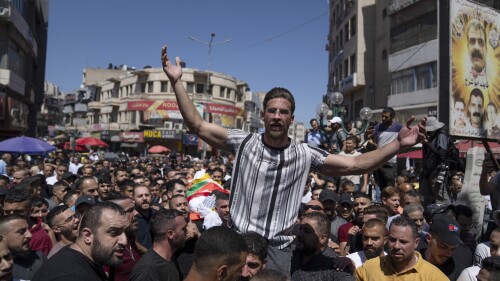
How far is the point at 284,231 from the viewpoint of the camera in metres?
2.98

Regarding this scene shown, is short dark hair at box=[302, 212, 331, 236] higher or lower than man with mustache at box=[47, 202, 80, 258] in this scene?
higher

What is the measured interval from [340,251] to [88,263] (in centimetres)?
317

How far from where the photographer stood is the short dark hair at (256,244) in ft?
9.11

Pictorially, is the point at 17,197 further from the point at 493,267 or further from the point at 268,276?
the point at 493,267

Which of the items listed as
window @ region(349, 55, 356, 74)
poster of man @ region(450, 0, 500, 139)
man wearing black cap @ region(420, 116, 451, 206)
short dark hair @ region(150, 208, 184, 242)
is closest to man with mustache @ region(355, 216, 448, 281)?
short dark hair @ region(150, 208, 184, 242)

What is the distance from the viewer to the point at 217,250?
7.98 feet

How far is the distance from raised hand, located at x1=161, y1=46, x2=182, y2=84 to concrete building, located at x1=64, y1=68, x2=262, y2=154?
43.6 metres

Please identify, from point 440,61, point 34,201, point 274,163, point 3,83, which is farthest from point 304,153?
point 3,83

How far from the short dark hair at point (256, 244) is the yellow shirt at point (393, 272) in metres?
1.37

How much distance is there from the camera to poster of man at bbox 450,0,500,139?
852 cm

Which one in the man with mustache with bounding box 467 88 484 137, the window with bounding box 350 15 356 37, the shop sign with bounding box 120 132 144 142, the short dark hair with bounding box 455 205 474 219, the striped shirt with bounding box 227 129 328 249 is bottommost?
the short dark hair with bounding box 455 205 474 219

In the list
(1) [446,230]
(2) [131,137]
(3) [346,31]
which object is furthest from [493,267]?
(2) [131,137]

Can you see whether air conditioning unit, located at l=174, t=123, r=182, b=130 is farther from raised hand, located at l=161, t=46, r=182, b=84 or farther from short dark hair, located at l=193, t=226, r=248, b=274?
short dark hair, located at l=193, t=226, r=248, b=274

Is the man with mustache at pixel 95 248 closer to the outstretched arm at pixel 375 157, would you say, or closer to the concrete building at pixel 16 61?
the outstretched arm at pixel 375 157
